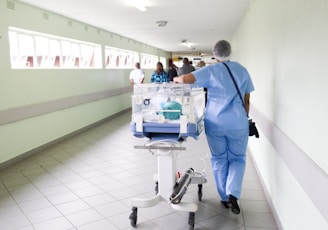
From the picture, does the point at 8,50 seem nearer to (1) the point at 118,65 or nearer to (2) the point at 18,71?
(2) the point at 18,71

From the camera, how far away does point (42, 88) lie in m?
5.56

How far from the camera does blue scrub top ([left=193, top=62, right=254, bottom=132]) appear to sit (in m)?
2.92

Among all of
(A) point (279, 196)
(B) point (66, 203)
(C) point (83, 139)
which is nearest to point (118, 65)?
(C) point (83, 139)

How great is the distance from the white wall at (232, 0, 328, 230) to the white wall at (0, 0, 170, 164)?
3691 mm

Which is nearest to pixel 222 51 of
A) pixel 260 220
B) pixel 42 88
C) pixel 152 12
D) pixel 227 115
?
pixel 227 115

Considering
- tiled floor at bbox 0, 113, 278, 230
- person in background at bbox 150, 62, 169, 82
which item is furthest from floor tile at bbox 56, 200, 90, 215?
person in background at bbox 150, 62, 169, 82

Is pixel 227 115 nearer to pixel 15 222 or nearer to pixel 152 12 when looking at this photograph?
pixel 15 222

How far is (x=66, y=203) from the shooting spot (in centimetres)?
333

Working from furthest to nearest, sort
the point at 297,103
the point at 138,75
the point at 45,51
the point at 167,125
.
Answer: the point at 138,75
the point at 45,51
the point at 167,125
the point at 297,103

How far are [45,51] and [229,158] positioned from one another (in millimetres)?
4373

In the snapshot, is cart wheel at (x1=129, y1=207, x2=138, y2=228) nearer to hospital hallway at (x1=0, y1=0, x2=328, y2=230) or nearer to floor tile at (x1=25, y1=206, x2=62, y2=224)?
hospital hallway at (x1=0, y1=0, x2=328, y2=230)

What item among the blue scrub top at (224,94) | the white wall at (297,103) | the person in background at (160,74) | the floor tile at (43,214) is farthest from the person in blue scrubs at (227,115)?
the person in background at (160,74)

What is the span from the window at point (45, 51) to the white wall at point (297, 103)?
3.94 metres

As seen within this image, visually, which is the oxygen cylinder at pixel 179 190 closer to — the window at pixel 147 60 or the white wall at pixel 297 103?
the white wall at pixel 297 103
